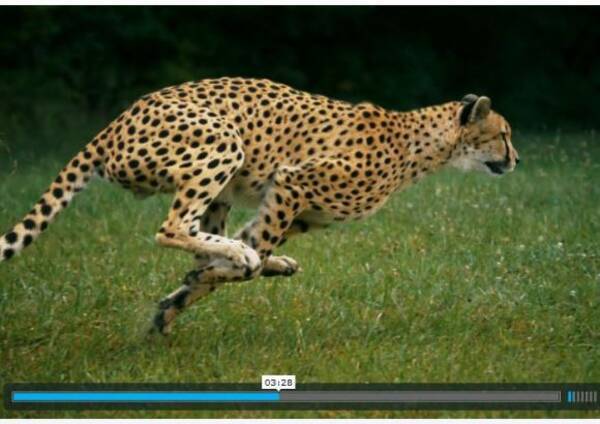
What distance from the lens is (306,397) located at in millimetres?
3475

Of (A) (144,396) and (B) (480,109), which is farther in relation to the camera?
(B) (480,109)

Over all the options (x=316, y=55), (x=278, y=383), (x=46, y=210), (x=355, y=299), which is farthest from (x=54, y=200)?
(x=316, y=55)

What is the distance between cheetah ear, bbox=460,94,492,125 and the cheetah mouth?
18 centimetres

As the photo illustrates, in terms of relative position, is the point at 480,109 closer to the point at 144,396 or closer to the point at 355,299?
the point at 355,299

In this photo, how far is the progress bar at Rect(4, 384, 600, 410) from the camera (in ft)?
11.4

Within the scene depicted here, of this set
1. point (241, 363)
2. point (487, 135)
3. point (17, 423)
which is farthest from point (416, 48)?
point (17, 423)

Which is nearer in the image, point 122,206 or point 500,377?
point 500,377

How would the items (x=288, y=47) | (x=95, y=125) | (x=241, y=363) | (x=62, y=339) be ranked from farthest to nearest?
(x=288, y=47)
(x=95, y=125)
(x=62, y=339)
(x=241, y=363)

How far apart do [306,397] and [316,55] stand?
3185mm

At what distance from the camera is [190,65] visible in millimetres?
6613

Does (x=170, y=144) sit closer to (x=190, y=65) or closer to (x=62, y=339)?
(x=62, y=339)

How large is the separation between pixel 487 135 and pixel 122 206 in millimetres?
1970

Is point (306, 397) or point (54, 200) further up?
point (54, 200)

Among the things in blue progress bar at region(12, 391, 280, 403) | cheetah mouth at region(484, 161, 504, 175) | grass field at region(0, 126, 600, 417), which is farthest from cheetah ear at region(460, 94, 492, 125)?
blue progress bar at region(12, 391, 280, 403)
